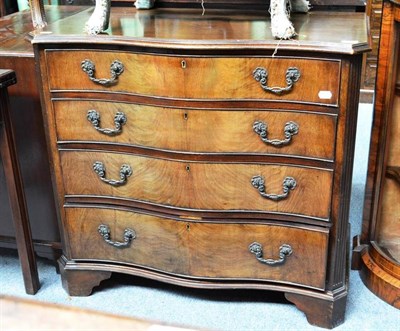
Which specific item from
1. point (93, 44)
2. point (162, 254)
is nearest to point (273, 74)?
point (93, 44)

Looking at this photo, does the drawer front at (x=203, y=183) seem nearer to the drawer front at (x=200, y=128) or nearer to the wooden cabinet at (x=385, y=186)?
the drawer front at (x=200, y=128)

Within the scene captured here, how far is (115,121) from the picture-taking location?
1.78 m

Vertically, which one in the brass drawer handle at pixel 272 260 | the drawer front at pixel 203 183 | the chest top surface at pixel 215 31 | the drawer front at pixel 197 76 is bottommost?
the brass drawer handle at pixel 272 260

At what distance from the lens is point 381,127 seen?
196 cm

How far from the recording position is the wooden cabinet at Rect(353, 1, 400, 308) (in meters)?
1.87

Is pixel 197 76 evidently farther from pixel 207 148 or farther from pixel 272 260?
pixel 272 260

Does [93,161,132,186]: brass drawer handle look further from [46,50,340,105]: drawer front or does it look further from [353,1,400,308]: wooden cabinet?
[353,1,400,308]: wooden cabinet

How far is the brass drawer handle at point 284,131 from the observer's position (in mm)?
1661

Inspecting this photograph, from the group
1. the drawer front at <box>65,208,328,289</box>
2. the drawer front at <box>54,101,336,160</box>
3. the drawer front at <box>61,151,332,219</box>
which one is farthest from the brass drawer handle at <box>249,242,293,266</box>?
the drawer front at <box>54,101,336,160</box>

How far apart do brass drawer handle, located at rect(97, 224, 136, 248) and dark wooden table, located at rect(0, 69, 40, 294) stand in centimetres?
27

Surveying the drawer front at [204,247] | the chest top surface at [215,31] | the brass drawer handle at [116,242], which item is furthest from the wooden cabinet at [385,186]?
the brass drawer handle at [116,242]

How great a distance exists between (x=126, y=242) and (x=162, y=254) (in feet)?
0.41

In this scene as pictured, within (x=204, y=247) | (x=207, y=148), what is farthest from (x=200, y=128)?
(x=204, y=247)

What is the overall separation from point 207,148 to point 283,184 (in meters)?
0.24
